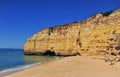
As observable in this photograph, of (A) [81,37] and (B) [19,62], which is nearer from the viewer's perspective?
(B) [19,62]

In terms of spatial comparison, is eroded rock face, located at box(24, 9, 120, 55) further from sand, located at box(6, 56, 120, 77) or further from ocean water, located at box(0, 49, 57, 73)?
sand, located at box(6, 56, 120, 77)

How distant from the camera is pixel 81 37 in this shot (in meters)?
50.7

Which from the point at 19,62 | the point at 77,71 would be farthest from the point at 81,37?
the point at 77,71

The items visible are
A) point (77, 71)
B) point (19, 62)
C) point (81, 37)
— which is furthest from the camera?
point (81, 37)

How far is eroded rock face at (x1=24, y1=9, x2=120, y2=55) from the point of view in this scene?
34781mm

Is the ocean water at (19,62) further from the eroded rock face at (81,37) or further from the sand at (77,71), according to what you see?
the eroded rock face at (81,37)

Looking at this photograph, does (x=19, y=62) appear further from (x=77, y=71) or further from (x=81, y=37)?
(x=77, y=71)

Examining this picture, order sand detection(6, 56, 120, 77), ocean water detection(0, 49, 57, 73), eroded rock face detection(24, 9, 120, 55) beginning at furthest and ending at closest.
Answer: eroded rock face detection(24, 9, 120, 55) → ocean water detection(0, 49, 57, 73) → sand detection(6, 56, 120, 77)

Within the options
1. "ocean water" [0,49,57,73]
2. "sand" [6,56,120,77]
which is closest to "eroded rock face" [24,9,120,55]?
"ocean water" [0,49,57,73]

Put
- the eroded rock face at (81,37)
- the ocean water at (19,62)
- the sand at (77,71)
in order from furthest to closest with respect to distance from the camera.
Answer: the eroded rock face at (81,37)
the ocean water at (19,62)
the sand at (77,71)

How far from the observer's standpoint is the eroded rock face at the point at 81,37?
1369 inches

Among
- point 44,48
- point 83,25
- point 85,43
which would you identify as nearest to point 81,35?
point 83,25

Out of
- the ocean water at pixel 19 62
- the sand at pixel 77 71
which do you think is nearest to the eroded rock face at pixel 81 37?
the ocean water at pixel 19 62

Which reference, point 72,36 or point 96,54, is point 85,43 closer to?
point 96,54
